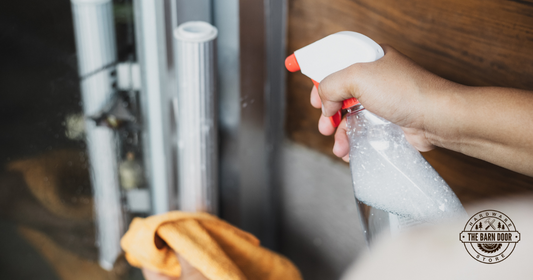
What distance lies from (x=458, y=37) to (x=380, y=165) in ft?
0.75

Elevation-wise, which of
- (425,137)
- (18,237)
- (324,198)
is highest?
(425,137)

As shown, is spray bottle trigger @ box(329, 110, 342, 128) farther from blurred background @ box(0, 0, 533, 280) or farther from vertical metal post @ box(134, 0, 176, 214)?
vertical metal post @ box(134, 0, 176, 214)

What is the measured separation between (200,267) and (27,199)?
26cm

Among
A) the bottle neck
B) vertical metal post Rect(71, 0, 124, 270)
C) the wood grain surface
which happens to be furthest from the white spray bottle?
vertical metal post Rect(71, 0, 124, 270)

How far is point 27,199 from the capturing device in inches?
21.3

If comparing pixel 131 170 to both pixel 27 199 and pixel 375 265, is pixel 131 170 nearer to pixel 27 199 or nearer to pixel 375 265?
pixel 27 199

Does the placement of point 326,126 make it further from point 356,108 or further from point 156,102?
point 156,102

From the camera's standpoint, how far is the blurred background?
50 centimetres

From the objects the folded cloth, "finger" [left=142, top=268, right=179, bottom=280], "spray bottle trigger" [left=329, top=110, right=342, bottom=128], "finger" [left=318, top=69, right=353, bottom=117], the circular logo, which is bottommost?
"finger" [left=142, top=268, right=179, bottom=280]

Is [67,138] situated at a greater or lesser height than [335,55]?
lesser

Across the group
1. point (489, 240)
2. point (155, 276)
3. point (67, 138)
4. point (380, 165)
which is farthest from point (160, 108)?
point (489, 240)

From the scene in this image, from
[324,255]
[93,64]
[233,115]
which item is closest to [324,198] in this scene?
[324,255]

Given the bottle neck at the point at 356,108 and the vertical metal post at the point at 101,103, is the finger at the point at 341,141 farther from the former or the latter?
the vertical metal post at the point at 101,103

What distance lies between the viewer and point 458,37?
1.76 feet
